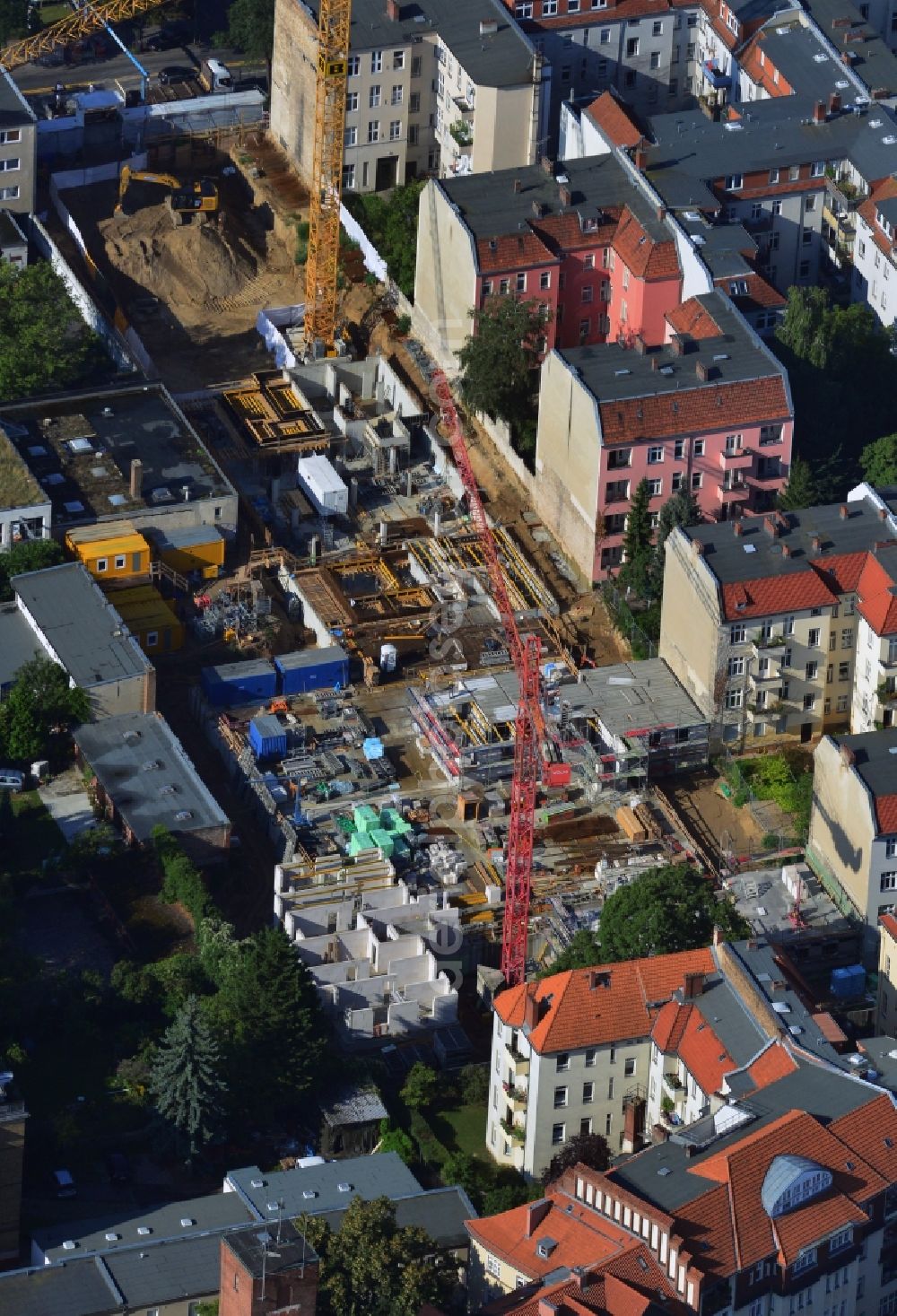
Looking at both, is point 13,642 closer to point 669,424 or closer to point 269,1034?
point 269,1034

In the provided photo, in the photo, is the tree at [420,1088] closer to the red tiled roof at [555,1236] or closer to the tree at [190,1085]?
the tree at [190,1085]

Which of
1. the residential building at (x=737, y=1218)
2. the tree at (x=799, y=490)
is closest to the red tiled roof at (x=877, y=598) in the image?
the tree at (x=799, y=490)

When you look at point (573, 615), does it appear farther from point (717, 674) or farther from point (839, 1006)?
point (839, 1006)

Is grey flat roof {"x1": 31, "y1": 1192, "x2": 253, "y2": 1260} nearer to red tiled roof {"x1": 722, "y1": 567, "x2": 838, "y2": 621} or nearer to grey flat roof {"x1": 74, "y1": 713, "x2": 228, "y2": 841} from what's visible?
grey flat roof {"x1": 74, "y1": 713, "x2": 228, "y2": 841}

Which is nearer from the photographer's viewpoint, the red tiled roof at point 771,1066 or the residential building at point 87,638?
the red tiled roof at point 771,1066

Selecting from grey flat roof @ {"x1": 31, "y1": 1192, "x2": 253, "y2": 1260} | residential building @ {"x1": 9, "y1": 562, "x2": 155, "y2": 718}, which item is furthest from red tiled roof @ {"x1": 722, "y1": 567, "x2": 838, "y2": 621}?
grey flat roof @ {"x1": 31, "y1": 1192, "x2": 253, "y2": 1260}
